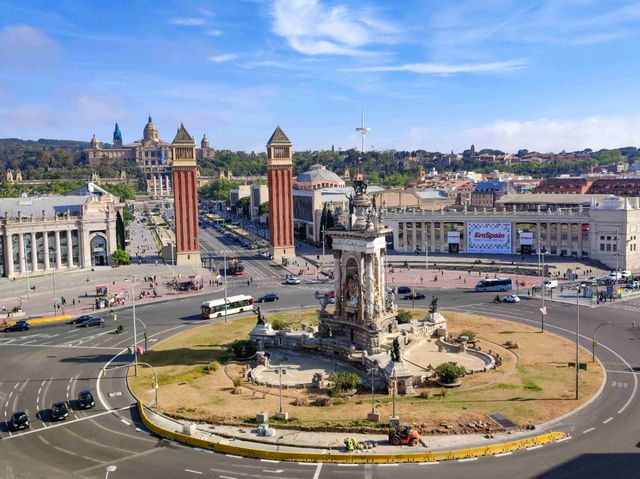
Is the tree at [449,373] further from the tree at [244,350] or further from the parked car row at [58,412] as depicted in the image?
the parked car row at [58,412]

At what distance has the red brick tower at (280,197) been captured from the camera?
149m

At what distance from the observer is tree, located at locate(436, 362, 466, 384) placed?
53.6 metres

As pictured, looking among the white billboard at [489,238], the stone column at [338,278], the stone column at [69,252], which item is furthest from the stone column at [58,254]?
the white billboard at [489,238]

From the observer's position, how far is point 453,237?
463 feet

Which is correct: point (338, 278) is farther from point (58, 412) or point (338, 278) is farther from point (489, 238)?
point (489, 238)

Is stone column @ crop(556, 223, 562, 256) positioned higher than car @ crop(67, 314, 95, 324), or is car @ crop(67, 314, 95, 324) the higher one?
stone column @ crop(556, 223, 562, 256)

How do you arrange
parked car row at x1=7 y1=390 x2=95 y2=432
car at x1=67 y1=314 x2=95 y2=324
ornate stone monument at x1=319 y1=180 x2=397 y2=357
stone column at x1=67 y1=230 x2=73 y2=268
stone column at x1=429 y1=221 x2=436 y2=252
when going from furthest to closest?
stone column at x1=429 y1=221 x2=436 y2=252 < stone column at x1=67 y1=230 x2=73 y2=268 < car at x1=67 y1=314 x2=95 y2=324 < ornate stone monument at x1=319 y1=180 x2=397 y2=357 < parked car row at x1=7 y1=390 x2=95 y2=432

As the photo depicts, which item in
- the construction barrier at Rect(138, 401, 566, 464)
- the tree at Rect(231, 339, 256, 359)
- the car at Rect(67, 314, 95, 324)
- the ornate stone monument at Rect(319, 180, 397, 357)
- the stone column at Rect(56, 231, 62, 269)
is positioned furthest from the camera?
the stone column at Rect(56, 231, 62, 269)

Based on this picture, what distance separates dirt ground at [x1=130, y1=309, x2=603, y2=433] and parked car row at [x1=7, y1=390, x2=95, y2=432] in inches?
172

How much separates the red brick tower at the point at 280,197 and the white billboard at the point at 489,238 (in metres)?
42.1

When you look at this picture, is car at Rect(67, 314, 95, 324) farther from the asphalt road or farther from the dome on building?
the dome on building

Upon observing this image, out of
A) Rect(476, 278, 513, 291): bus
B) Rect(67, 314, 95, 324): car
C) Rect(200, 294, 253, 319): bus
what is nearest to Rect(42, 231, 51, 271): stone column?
Rect(67, 314, 95, 324): car

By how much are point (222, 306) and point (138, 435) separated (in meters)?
44.6

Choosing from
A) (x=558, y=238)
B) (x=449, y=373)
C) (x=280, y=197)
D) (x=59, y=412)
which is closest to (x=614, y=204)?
(x=558, y=238)
